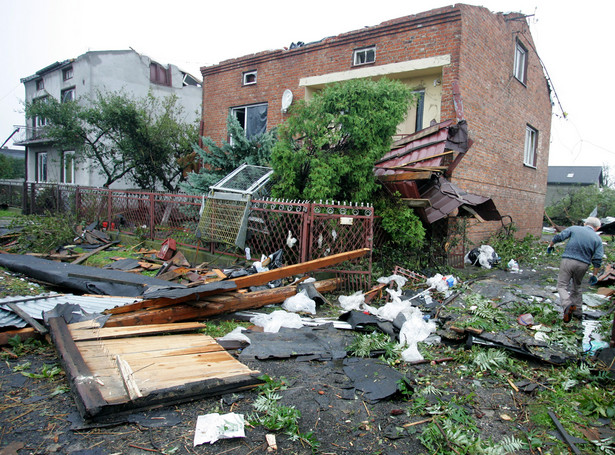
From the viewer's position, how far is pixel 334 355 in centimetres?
380

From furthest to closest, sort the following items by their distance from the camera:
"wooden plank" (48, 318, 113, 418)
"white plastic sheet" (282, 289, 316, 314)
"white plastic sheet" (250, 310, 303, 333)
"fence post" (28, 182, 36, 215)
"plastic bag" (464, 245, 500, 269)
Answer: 1. "fence post" (28, 182, 36, 215)
2. "plastic bag" (464, 245, 500, 269)
3. "white plastic sheet" (282, 289, 316, 314)
4. "white plastic sheet" (250, 310, 303, 333)
5. "wooden plank" (48, 318, 113, 418)

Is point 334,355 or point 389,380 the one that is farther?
point 334,355

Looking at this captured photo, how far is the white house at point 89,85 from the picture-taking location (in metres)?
18.4

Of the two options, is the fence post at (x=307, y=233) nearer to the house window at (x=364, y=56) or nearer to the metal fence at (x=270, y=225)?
the metal fence at (x=270, y=225)

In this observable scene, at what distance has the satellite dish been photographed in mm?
11031

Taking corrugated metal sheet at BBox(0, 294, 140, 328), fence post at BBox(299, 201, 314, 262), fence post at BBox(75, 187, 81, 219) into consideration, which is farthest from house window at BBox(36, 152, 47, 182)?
fence post at BBox(299, 201, 314, 262)

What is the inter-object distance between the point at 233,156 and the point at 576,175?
4276 centimetres

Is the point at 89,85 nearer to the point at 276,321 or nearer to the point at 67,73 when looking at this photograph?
the point at 67,73

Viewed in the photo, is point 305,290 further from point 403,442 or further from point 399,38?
point 399,38

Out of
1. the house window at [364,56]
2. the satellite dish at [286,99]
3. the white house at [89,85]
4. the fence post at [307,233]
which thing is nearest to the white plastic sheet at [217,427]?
the fence post at [307,233]

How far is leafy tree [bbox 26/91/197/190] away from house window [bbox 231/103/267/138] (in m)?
2.25

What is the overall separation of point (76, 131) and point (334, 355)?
1357 cm

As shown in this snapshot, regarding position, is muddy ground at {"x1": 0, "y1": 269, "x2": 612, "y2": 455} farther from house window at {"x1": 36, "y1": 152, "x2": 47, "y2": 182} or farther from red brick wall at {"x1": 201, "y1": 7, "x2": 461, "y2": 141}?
house window at {"x1": 36, "y1": 152, "x2": 47, "y2": 182}

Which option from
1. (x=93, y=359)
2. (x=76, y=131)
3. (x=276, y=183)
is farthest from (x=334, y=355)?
(x=76, y=131)
